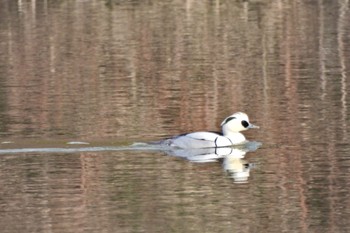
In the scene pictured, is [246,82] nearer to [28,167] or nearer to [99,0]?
[28,167]

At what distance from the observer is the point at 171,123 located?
20109mm

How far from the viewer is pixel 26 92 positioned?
78.9 ft

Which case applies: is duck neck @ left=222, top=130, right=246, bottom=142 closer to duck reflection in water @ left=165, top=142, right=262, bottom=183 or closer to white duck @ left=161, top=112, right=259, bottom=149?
white duck @ left=161, top=112, right=259, bottom=149

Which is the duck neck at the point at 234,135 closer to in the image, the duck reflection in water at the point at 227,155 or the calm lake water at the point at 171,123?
the duck reflection in water at the point at 227,155

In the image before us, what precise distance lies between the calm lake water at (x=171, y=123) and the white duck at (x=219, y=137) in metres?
0.30

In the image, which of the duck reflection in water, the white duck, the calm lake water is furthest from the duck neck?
the calm lake water

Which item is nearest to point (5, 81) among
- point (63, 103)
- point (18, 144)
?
point (63, 103)

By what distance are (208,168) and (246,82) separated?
29.2ft

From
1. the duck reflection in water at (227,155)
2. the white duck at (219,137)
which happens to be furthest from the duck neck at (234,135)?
the duck reflection in water at (227,155)

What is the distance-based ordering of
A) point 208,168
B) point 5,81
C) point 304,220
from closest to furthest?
1. point 304,220
2. point 208,168
3. point 5,81

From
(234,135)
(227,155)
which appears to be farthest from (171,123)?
(227,155)

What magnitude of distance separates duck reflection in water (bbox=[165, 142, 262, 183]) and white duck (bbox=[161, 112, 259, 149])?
66mm

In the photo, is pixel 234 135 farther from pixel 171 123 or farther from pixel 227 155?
pixel 171 123

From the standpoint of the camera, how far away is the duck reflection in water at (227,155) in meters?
16.4
